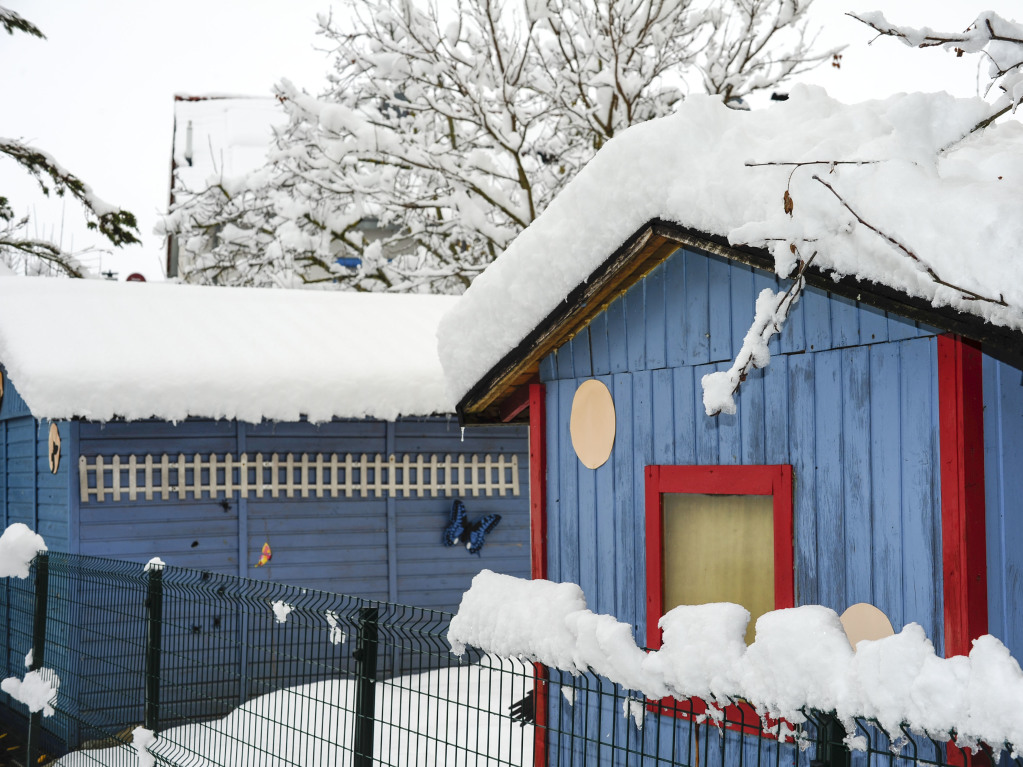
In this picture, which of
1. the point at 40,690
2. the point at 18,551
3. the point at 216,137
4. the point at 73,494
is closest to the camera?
the point at 40,690

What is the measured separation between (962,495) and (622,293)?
2.10 meters

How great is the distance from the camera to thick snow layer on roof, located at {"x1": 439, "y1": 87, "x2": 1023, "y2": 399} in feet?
9.46

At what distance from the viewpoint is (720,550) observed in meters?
4.61

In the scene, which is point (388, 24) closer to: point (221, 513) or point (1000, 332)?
point (221, 513)

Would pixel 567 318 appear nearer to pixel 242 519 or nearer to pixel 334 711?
pixel 334 711

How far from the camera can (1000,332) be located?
3121 millimetres

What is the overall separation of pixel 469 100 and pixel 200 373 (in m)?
7.30

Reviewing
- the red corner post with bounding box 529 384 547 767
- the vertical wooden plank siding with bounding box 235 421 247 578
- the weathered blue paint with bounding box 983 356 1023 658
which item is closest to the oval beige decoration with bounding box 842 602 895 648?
the weathered blue paint with bounding box 983 356 1023 658

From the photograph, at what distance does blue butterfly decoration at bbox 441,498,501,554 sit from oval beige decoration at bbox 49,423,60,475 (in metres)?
3.66

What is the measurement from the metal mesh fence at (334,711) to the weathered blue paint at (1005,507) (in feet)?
1.65

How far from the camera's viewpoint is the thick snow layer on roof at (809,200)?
2885 mm

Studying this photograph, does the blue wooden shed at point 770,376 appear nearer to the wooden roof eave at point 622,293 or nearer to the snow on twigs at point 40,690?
the wooden roof eave at point 622,293

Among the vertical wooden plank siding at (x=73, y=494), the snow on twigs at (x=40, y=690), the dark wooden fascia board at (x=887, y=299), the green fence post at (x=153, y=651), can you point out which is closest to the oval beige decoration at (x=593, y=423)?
the dark wooden fascia board at (x=887, y=299)

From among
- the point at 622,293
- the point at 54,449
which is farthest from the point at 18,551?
the point at 622,293
